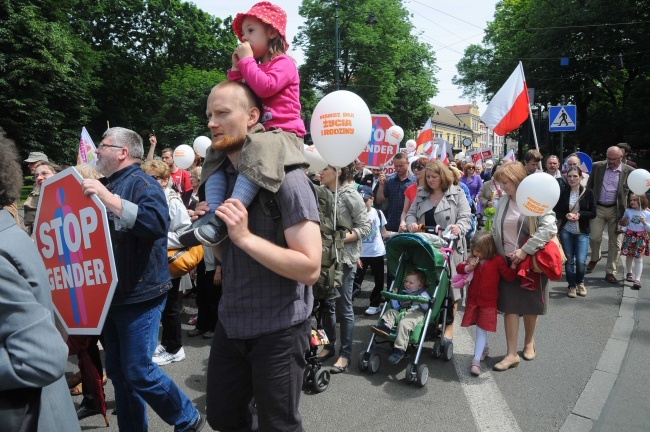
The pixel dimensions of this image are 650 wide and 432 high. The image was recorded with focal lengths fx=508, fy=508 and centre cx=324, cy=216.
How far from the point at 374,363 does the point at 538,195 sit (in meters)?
2.01

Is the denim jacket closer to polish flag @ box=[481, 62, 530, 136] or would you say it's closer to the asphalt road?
the asphalt road

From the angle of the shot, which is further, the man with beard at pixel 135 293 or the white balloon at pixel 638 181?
the white balloon at pixel 638 181

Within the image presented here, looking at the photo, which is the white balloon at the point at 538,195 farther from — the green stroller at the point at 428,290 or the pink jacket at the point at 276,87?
the pink jacket at the point at 276,87

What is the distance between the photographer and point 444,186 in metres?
5.34

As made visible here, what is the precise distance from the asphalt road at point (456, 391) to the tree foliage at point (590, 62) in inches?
886

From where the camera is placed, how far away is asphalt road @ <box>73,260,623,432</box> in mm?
3633

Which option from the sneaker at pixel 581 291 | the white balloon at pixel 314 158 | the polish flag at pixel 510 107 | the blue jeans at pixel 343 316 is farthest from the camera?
the sneaker at pixel 581 291

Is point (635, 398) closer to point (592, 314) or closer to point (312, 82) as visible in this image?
point (592, 314)

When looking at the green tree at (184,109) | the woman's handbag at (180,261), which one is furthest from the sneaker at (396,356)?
the green tree at (184,109)

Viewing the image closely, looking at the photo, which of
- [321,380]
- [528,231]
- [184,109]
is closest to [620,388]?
[528,231]

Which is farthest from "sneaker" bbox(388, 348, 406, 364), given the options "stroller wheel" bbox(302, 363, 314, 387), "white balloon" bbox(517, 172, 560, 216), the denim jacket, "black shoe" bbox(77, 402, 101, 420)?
"black shoe" bbox(77, 402, 101, 420)

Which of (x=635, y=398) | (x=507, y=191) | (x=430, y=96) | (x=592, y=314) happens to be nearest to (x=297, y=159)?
(x=507, y=191)

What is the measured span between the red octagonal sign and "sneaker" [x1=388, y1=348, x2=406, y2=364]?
8.66ft

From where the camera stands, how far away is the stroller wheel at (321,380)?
4.08 meters
